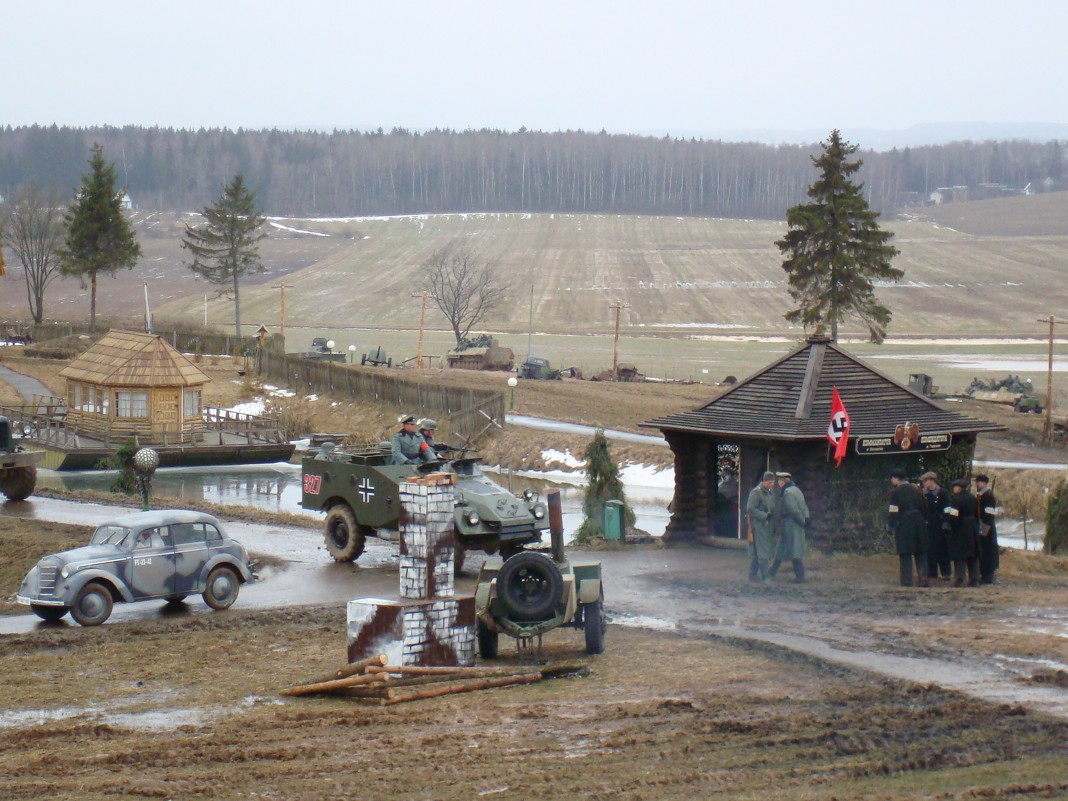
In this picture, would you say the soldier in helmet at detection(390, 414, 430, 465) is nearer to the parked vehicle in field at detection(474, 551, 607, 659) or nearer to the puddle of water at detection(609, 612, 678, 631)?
the puddle of water at detection(609, 612, 678, 631)

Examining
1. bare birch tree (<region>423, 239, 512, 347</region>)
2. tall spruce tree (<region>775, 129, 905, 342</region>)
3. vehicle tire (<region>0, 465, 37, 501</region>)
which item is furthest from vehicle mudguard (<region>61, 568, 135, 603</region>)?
bare birch tree (<region>423, 239, 512, 347</region>)

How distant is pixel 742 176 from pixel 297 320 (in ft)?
365

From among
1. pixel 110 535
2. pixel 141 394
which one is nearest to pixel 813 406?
pixel 110 535

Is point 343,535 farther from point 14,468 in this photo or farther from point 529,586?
point 14,468

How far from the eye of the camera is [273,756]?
33.6 ft

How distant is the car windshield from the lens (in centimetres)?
1755

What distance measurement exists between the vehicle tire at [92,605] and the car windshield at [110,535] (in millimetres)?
703

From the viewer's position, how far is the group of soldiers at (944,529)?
18.5 m

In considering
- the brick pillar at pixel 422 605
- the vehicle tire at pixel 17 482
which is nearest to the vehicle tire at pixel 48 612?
the brick pillar at pixel 422 605

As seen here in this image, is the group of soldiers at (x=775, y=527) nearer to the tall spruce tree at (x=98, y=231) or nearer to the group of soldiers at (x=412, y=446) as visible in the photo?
the group of soldiers at (x=412, y=446)

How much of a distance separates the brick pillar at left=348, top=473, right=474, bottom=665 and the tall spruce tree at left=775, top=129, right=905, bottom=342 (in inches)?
1735

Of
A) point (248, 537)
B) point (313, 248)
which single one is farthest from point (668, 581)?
point (313, 248)

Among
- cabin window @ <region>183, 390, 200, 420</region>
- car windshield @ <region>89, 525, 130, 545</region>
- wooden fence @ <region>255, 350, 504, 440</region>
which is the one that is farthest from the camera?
wooden fence @ <region>255, 350, 504, 440</region>

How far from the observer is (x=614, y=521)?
75.4 ft
